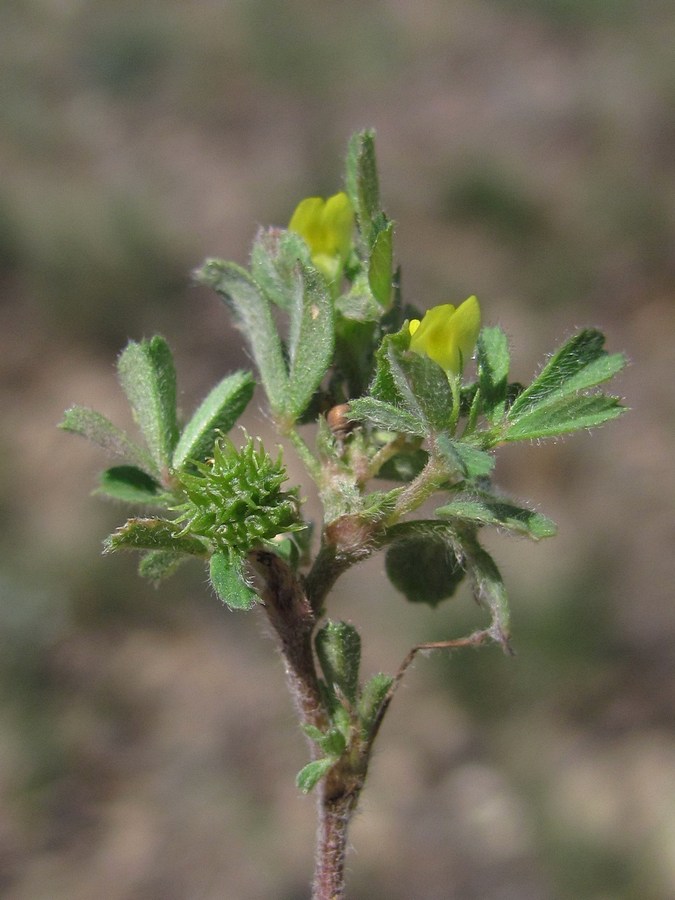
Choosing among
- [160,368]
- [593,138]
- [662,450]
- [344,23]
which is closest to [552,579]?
[662,450]

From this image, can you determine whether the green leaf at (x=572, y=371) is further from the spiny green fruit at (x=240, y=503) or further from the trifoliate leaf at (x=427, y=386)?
the spiny green fruit at (x=240, y=503)

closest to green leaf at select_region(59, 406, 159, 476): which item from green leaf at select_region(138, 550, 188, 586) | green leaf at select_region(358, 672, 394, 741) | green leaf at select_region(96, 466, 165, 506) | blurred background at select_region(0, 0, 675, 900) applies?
green leaf at select_region(96, 466, 165, 506)

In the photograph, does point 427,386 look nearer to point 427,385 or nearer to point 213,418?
point 427,385

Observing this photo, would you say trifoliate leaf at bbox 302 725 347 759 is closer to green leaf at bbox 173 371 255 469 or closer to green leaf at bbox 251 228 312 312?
green leaf at bbox 173 371 255 469

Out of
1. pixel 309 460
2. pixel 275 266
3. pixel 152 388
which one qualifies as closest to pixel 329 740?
pixel 309 460

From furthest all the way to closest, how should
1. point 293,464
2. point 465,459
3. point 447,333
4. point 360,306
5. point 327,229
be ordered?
point 293,464 → point 327,229 → point 360,306 → point 447,333 → point 465,459
